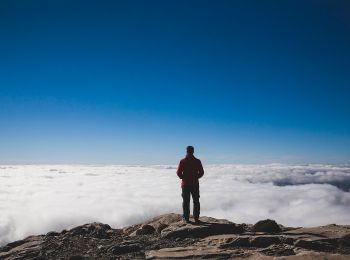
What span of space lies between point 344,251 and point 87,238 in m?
11.2

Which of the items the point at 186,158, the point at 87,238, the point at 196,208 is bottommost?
the point at 87,238

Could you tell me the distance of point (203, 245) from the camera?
39.5ft

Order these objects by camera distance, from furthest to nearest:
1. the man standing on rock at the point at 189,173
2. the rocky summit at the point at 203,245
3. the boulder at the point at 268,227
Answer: the man standing on rock at the point at 189,173 → the boulder at the point at 268,227 → the rocky summit at the point at 203,245

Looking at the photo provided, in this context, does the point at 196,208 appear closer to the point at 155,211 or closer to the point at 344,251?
the point at 344,251

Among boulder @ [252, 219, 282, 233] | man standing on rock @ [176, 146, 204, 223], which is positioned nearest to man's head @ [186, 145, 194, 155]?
man standing on rock @ [176, 146, 204, 223]

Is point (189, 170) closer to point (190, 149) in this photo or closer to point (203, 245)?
point (190, 149)

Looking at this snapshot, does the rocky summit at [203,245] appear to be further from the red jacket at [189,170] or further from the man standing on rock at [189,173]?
the red jacket at [189,170]

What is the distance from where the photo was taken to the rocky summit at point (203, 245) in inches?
420

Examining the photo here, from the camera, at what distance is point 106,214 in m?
182

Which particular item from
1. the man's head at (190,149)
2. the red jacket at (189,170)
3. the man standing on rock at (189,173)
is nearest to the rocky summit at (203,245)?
the man standing on rock at (189,173)

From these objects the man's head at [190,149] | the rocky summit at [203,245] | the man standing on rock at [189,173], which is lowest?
the rocky summit at [203,245]

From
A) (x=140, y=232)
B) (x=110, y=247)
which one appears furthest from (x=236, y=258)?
(x=140, y=232)

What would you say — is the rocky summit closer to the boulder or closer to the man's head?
the boulder

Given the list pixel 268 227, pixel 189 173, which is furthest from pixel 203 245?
pixel 268 227
